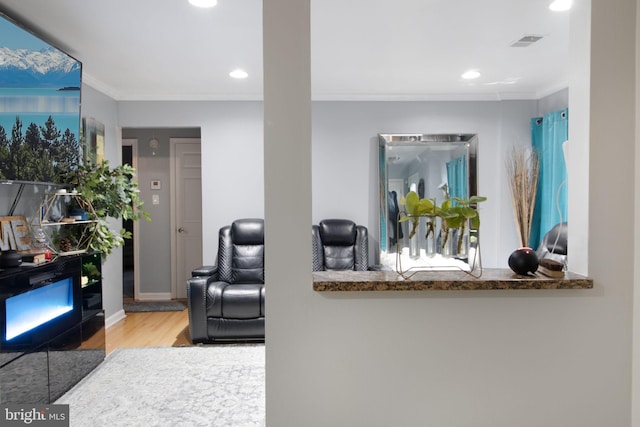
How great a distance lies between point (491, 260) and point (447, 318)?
3.35 m

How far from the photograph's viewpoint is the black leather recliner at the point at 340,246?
4.39m

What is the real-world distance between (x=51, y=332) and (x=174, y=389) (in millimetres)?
882

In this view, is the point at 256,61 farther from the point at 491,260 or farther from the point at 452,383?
the point at 491,260

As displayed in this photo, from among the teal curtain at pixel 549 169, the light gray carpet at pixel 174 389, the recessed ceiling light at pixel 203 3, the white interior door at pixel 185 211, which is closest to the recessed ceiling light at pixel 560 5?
the teal curtain at pixel 549 169

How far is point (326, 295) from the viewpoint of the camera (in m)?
1.73

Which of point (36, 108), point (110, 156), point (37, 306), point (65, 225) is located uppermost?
point (36, 108)

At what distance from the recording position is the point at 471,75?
400 cm

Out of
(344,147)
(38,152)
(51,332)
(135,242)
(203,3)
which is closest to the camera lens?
(203,3)

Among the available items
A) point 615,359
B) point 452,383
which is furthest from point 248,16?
point 615,359

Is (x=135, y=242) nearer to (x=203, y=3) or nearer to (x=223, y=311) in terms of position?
(x=223, y=311)

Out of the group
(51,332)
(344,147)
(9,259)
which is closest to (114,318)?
(51,332)

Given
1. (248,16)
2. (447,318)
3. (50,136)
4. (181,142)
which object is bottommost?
(447,318)

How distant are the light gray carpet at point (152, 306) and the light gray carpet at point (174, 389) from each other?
1472mm

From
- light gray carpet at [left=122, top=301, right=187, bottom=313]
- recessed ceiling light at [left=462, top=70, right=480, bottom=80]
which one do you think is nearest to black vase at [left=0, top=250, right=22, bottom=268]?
light gray carpet at [left=122, top=301, right=187, bottom=313]
